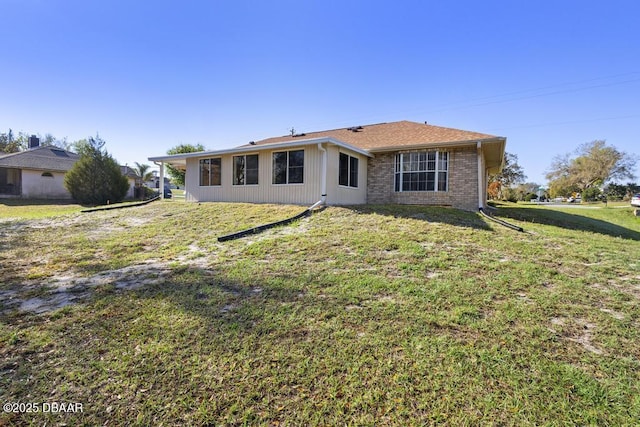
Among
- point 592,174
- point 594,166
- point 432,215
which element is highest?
point 594,166

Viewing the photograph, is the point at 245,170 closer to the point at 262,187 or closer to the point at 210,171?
the point at 262,187

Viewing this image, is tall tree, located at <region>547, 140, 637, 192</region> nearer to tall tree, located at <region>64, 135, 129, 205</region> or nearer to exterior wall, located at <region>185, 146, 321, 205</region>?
exterior wall, located at <region>185, 146, 321, 205</region>

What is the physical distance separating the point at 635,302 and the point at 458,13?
1197 cm

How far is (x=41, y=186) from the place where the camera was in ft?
71.9

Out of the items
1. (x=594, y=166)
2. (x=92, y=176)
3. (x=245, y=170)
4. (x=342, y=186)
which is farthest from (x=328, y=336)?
(x=594, y=166)

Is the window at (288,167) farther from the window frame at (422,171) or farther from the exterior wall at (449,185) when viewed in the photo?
the window frame at (422,171)

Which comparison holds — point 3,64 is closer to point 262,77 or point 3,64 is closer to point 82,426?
point 262,77

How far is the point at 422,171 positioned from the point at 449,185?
1.11 metres

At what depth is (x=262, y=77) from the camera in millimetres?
14703

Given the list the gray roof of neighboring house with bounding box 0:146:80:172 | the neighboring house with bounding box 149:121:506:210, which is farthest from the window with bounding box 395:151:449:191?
the gray roof of neighboring house with bounding box 0:146:80:172

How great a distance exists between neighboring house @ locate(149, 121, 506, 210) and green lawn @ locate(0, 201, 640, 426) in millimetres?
5106

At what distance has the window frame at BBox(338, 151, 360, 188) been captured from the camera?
35.0ft

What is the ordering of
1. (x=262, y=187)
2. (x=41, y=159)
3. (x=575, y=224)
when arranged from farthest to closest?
(x=41, y=159) < (x=262, y=187) < (x=575, y=224)

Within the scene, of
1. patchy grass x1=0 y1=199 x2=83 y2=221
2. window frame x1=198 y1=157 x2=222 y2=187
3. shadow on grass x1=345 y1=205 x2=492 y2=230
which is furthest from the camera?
window frame x1=198 y1=157 x2=222 y2=187
